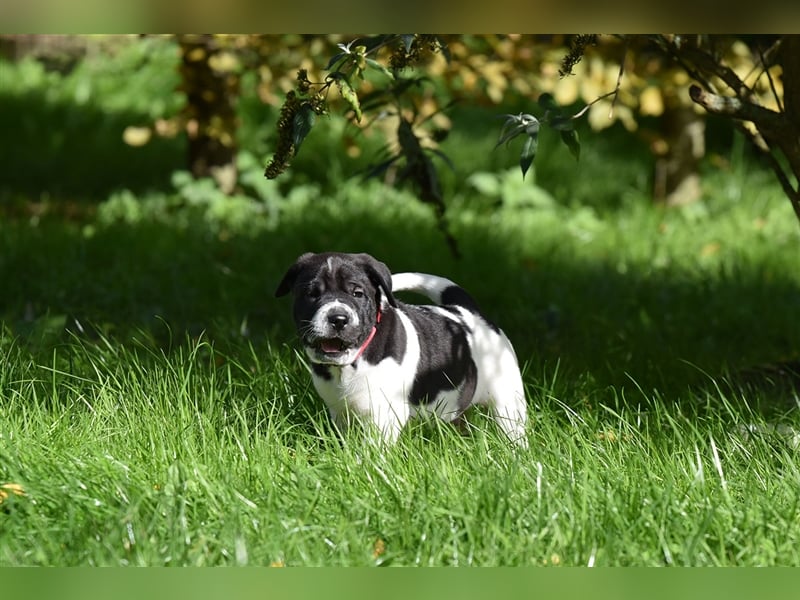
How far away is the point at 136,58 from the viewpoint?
11.6m

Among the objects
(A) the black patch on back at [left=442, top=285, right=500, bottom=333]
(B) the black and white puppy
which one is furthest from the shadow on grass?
(B) the black and white puppy

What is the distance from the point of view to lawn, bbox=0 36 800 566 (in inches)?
120

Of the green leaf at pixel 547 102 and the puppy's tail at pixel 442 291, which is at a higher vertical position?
the green leaf at pixel 547 102

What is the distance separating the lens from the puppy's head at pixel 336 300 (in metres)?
3.37

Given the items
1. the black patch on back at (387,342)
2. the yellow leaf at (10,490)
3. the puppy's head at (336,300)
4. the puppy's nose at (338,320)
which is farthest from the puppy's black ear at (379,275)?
the yellow leaf at (10,490)

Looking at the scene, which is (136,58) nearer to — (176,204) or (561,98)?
(176,204)

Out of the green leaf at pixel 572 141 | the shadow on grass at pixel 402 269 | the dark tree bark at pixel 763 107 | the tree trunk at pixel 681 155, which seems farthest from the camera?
the tree trunk at pixel 681 155

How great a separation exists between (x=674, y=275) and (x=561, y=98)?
1.30 metres

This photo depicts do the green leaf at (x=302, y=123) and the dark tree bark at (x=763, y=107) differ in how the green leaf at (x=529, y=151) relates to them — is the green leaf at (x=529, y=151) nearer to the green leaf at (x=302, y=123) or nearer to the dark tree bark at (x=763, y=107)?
the green leaf at (x=302, y=123)

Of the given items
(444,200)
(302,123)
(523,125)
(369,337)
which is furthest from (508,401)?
(444,200)

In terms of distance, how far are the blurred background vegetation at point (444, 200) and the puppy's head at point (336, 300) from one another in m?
0.45

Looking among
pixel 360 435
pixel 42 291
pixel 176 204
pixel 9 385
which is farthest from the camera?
pixel 176 204

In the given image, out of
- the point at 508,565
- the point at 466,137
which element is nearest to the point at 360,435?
the point at 508,565
